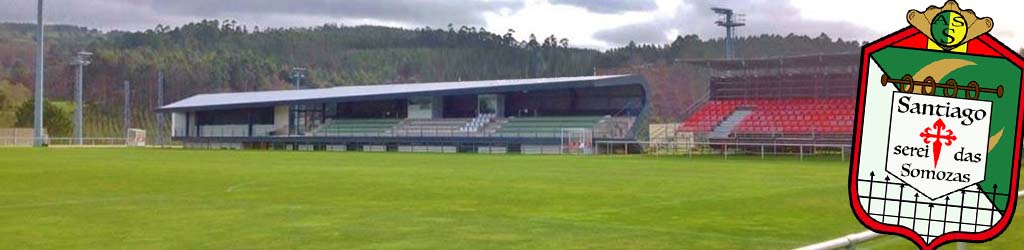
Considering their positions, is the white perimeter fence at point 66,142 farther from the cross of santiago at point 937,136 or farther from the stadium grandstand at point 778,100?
the cross of santiago at point 937,136

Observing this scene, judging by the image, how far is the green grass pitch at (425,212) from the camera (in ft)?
35.3

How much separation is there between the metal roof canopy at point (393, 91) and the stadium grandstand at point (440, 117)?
0.23ft

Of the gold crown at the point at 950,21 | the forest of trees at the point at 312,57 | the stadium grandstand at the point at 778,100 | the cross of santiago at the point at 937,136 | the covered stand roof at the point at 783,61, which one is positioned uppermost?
the forest of trees at the point at 312,57

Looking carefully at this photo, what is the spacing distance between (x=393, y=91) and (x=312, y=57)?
318 ft

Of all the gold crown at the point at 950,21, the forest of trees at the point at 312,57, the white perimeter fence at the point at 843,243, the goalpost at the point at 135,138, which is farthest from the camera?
the forest of trees at the point at 312,57

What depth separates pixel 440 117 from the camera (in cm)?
6084

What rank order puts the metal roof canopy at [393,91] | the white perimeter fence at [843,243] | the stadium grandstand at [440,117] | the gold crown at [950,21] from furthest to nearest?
the metal roof canopy at [393,91]
the stadium grandstand at [440,117]
the white perimeter fence at [843,243]
the gold crown at [950,21]

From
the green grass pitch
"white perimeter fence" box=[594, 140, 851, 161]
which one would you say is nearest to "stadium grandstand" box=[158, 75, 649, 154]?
"white perimeter fence" box=[594, 140, 851, 161]

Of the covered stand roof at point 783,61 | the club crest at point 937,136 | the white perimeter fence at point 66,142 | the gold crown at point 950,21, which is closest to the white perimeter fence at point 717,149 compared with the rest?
the covered stand roof at point 783,61

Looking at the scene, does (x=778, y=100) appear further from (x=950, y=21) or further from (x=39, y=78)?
(x=950, y=21)

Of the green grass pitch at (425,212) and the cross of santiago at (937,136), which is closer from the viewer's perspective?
the cross of santiago at (937,136)

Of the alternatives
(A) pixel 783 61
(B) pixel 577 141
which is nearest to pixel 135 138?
(B) pixel 577 141

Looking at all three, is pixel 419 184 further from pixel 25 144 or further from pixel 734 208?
Result: pixel 25 144

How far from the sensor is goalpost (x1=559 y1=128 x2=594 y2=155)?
1917 inches
